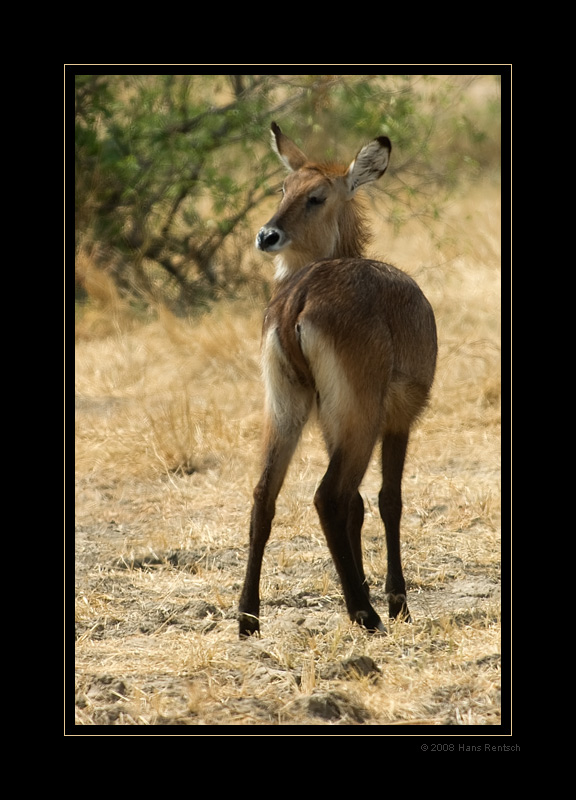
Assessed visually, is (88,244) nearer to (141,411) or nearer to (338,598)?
(141,411)

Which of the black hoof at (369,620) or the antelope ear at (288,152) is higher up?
the antelope ear at (288,152)

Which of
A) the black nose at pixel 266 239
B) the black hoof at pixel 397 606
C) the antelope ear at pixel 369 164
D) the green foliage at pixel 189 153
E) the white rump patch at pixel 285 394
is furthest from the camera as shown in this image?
the green foliage at pixel 189 153

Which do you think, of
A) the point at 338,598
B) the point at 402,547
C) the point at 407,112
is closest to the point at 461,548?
the point at 402,547

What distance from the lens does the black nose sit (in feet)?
15.1

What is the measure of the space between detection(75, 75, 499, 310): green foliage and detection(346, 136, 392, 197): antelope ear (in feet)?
11.4

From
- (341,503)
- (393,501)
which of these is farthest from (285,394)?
(393,501)

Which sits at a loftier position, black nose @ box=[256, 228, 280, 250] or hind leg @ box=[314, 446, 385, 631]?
black nose @ box=[256, 228, 280, 250]

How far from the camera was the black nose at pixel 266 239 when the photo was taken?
459cm

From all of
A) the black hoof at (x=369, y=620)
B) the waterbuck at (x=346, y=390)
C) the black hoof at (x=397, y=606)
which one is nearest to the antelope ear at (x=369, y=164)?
the waterbuck at (x=346, y=390)

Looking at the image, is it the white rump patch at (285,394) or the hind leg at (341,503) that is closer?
the hind leg at (341,503)

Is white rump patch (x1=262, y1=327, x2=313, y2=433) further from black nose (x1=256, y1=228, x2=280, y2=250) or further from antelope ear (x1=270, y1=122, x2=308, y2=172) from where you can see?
antelope ear (x1=270, y1=122, x2=308, y2=172)

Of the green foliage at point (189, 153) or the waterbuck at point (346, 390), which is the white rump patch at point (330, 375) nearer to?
the waterbuck at point (346, 390)

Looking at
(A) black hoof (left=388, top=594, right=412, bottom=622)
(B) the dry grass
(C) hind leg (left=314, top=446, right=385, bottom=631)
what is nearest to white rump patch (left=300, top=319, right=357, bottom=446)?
(C) hind leg (left=314, top=446, right=385, bottom=631)

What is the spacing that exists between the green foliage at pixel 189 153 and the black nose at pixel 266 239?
385cm
